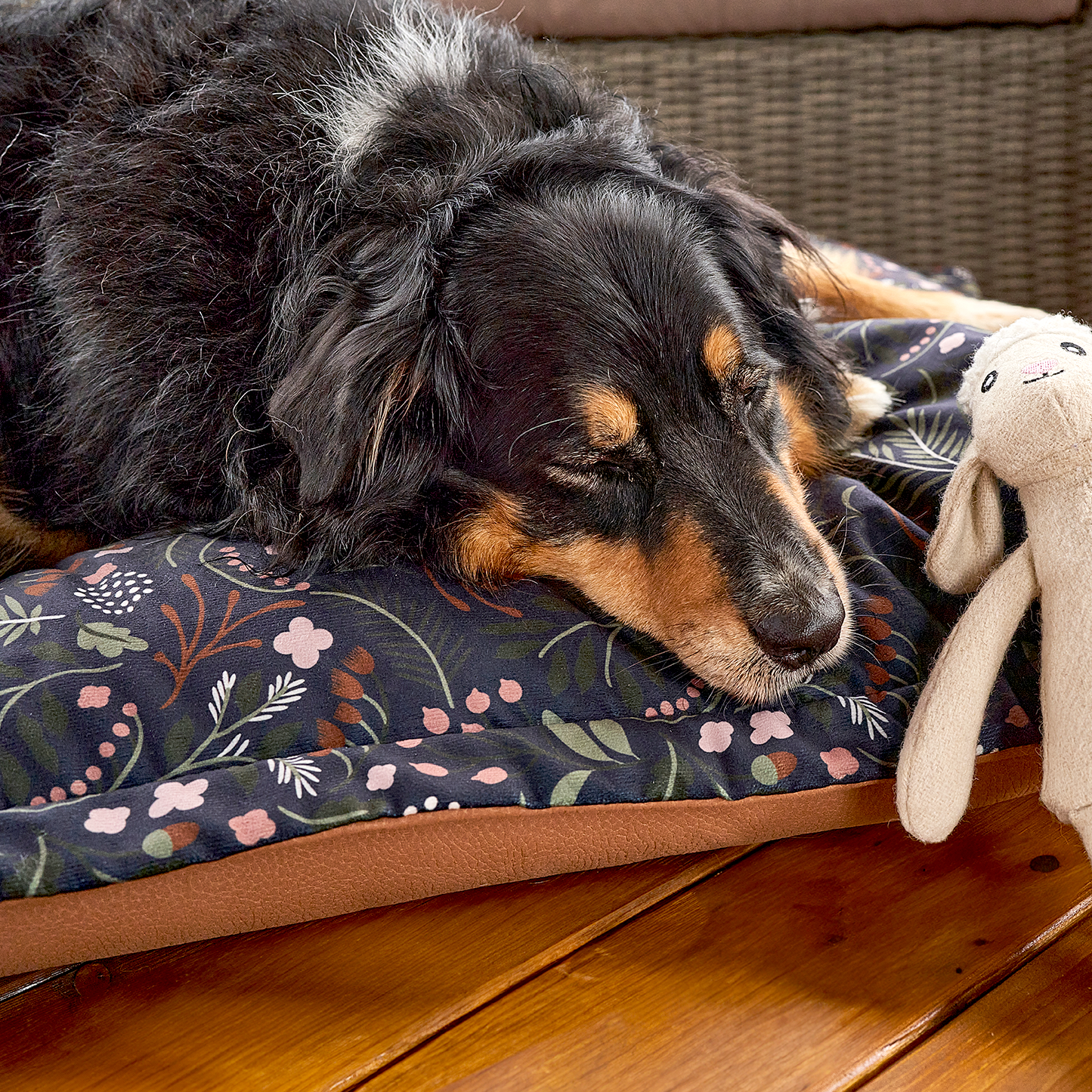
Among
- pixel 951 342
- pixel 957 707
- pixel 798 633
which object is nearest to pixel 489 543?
pixel 798 633

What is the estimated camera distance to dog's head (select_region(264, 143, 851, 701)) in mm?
1439

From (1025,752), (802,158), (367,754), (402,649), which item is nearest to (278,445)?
(402,649)

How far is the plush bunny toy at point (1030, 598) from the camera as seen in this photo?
4.00ft

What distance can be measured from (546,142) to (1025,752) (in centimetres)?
109

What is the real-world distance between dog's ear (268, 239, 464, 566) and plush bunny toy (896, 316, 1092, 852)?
0.73 meters

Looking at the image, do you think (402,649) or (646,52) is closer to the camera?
(402,649)

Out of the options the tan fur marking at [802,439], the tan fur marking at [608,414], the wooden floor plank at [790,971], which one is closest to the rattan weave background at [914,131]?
the tan fur marking at [802,439]

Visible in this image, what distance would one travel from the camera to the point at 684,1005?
1.23 meters

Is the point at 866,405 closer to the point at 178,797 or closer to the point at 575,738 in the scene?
the point at 575,738

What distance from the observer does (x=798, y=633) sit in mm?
1379

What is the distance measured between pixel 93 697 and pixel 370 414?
20.5 inches

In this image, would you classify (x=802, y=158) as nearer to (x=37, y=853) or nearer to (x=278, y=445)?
(x=278, y=445)

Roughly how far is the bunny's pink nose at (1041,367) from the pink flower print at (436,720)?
2.75ft

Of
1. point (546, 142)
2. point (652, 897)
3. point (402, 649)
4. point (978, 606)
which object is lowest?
point (652, 897)
